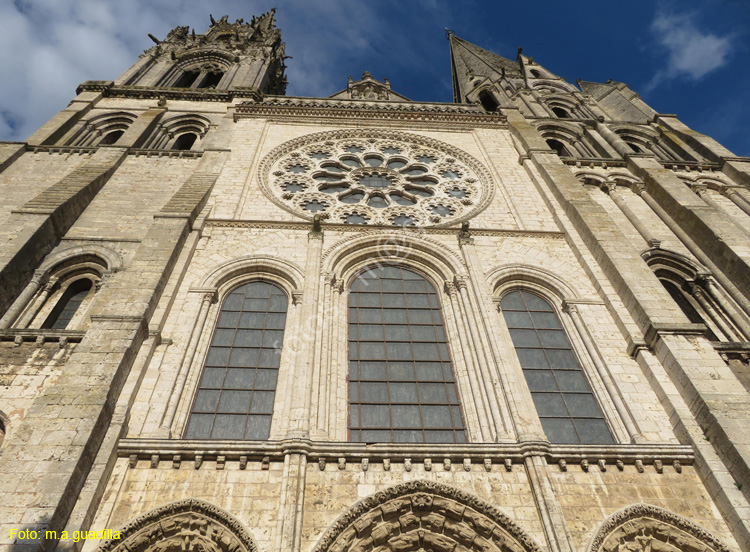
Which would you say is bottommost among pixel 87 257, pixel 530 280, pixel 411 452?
pixel 411 452

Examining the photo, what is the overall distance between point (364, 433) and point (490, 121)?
1236cm

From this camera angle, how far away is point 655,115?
20000 mm

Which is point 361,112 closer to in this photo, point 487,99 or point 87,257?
point 87,257

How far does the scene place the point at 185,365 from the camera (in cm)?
825

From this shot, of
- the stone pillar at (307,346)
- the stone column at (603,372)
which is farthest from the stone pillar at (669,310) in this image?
the stone pillar at (307,346)

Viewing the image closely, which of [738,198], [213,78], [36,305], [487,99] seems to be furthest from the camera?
[487,99]

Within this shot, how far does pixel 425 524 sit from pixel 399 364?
2950 millimetres

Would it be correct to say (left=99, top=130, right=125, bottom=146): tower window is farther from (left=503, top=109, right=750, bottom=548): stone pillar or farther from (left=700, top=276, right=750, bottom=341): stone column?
(left=700, top=276, right=750, bottom=341): stone column

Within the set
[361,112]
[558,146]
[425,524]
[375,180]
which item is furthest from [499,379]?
[558,146]

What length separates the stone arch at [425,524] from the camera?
6109 mm

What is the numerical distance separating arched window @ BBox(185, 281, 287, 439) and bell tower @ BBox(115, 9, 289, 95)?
457 inches

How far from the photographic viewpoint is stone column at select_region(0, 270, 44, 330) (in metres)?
8.77

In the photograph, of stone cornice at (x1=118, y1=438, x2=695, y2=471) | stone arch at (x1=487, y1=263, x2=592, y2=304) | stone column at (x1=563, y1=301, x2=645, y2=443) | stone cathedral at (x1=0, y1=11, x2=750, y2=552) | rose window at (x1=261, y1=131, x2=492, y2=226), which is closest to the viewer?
stone cathedral at (x1=0, y1=11, x2=750, y2=552)

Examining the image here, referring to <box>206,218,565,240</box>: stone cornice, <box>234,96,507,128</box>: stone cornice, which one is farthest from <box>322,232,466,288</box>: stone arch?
<box>234,96,507,128</box>: stone cornice
